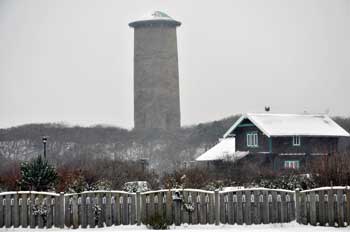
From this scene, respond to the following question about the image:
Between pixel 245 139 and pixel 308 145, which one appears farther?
pixel 245 139

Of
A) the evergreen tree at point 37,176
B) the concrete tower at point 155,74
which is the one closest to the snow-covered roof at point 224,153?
the evergreen tree at point 37,176

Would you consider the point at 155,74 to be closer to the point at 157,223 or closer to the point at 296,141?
the point at 296,141

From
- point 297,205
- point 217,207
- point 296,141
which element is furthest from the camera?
point 296,141

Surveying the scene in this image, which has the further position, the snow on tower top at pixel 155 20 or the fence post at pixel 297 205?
the snow on tower top at pixel 155 20

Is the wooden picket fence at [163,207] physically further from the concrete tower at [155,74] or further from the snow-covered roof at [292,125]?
the concrete tower at [155,74]

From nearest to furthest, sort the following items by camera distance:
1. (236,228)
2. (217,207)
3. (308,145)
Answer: (236,228) → (217,207) → (308,145)

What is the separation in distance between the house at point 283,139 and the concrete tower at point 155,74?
1726 inches

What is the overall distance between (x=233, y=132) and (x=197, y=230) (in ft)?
117

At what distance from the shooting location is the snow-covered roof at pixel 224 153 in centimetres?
5133

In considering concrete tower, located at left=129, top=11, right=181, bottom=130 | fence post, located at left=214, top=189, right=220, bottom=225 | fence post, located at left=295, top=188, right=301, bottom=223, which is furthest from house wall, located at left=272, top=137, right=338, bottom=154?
Answer: concrete tower, located at left=129, top=11, right=181, bottom=130

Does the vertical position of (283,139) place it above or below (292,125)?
below

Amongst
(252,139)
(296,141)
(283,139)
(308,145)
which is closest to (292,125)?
(296,141)

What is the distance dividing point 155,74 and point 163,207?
77.7m

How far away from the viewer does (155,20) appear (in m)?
97.4
